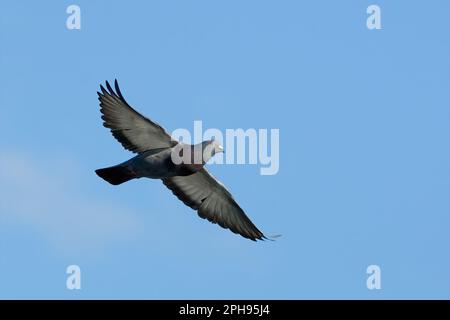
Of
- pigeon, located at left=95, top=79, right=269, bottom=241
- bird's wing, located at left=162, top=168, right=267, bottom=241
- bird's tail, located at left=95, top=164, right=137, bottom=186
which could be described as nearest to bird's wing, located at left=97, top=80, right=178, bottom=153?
pigeon, located at left=95, top=79, right=269, bottom=241

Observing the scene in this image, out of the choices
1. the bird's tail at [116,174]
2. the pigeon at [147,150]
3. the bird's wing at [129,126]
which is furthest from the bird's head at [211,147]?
the bird's tail at [116,174]

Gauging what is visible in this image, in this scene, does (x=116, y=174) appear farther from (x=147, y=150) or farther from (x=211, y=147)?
(x=211, y=147)

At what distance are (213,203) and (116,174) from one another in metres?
2.78

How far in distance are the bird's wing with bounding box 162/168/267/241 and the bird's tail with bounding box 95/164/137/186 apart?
1.95 meters

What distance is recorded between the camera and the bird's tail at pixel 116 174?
31953mm

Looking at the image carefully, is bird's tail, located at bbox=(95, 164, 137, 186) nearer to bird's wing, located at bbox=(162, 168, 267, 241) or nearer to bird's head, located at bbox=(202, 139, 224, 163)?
bird's head, located at bbox=(202, 139, 224, 163)

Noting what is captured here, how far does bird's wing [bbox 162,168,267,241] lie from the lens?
1326 inches

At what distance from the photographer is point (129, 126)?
106 ft

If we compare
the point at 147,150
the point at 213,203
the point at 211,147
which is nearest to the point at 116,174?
the point at 147,150

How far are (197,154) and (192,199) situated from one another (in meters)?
2.34
